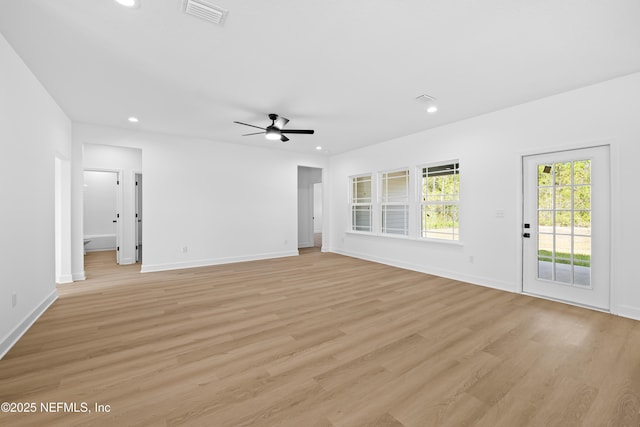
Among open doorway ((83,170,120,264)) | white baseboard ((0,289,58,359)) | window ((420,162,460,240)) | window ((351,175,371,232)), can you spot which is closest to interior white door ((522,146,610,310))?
window ((420,162,460,240))

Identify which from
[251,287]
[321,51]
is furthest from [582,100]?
[251,287]

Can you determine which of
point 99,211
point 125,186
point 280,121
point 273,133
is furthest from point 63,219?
→ point 99,211

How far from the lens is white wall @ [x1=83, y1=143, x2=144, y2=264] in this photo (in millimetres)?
6180

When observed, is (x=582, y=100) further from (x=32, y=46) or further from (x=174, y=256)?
(x=174, y=256)

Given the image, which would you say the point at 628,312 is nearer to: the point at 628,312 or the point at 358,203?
the point at 628,312

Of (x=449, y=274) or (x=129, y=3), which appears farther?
(x=449, y=274)

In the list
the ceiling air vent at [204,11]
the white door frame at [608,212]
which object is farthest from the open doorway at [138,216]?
the white door frame at [608,212]

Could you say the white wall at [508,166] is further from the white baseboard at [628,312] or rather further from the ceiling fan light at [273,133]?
the ceiling fan light at [273,133]

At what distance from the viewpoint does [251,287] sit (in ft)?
14.0

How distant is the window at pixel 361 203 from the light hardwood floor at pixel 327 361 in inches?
127

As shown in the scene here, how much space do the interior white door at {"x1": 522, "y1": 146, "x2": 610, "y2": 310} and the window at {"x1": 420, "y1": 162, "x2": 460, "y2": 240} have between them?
3.69ft

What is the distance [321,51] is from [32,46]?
9.04 feet

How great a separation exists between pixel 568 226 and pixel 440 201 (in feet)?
6.28

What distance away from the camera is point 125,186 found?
6398 mm
